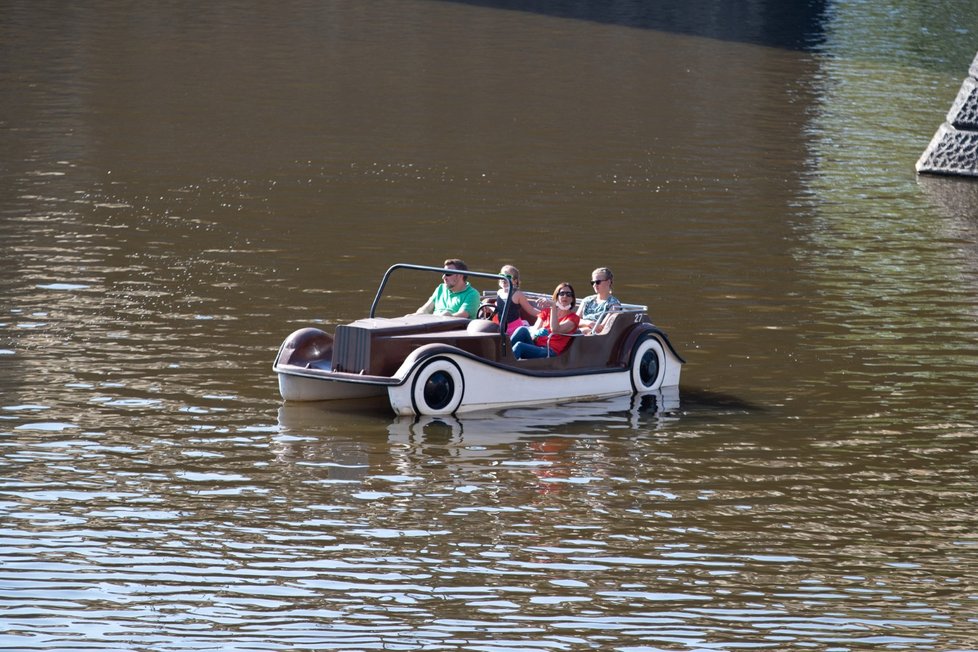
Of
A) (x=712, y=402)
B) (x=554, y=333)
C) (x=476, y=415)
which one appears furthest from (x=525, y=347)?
(x=712, y=402)

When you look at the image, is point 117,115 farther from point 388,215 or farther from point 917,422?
point 917,422

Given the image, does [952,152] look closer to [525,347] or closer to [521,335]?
[521,335]

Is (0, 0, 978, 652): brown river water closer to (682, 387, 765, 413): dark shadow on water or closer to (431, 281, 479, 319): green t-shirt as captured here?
(682, 387, 765, 413): dark shadow on water

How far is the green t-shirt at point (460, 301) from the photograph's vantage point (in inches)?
614

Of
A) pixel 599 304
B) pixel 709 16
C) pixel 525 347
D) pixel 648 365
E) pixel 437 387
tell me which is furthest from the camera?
pixel 709 16

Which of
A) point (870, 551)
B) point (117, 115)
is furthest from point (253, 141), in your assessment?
point (870, 551)

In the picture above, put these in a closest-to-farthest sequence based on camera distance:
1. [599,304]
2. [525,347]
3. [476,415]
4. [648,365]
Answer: [476,415] → [525,347] → [648,365] → [599,304]

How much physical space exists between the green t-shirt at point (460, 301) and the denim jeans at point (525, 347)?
521 mm

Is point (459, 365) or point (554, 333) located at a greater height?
point (554, 333)

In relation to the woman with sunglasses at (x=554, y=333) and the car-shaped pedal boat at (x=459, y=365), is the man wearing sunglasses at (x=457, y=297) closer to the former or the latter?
the car-shaped pedal boat at (x=459, y=365)

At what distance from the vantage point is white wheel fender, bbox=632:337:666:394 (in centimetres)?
1563

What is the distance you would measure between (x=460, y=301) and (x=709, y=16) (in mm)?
38932

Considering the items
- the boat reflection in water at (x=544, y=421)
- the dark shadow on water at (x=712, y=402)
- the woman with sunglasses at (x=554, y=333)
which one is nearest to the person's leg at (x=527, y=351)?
the woman with sunglasses at (x=554, y=333)

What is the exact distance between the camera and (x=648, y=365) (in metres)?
15.7
